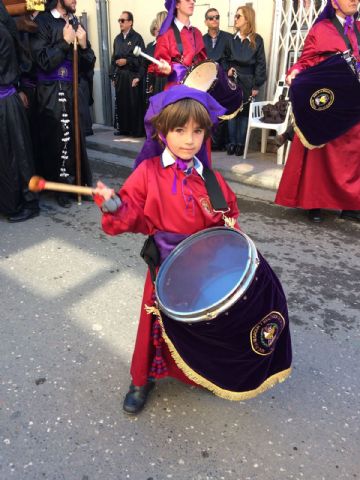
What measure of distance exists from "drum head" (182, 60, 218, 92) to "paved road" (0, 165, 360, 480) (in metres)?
1.42

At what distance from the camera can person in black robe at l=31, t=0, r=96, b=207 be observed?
4.28m

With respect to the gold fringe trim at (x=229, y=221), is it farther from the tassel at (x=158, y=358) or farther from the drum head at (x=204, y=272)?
the tassel at (x=158, y=358)

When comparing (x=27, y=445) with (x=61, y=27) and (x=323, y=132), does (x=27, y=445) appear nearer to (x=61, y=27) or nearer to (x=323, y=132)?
(x=323, y=132)

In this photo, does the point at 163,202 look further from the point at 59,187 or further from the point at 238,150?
the point at 238,150

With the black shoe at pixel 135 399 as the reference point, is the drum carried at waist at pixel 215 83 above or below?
above

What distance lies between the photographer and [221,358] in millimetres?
1701

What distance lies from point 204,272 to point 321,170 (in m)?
2.89

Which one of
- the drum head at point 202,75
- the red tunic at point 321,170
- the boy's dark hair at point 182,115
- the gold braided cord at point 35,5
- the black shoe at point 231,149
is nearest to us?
the boy's dark hair at point 182,115

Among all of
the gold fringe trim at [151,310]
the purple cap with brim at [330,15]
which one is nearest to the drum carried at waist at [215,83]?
the purple cap with brim at [330,15]

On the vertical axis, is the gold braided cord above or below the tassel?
above

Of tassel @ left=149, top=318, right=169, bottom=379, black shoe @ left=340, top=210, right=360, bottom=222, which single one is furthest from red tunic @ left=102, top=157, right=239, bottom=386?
black shoe @ left=340, top=210, right=360, bottom=222

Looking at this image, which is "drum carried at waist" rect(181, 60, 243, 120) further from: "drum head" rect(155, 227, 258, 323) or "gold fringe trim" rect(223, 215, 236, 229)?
"drum head" rect(155, 227, 258, 323)

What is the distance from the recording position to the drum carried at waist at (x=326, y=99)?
12.4 feet

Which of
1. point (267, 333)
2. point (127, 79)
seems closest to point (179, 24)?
point (267, 333)
